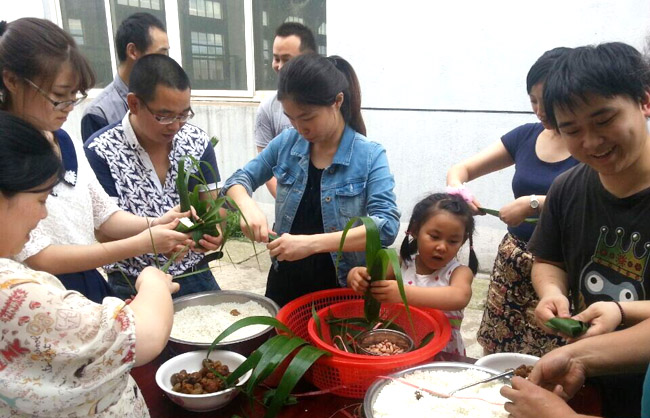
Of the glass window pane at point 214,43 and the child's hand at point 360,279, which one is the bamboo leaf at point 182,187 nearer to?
the child's hand at point 360,279

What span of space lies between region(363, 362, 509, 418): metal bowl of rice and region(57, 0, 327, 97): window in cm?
477

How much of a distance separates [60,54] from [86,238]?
72 cm

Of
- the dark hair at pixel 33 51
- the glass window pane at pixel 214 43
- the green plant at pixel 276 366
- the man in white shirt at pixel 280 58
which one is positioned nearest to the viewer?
the green plant at pixel 276 366

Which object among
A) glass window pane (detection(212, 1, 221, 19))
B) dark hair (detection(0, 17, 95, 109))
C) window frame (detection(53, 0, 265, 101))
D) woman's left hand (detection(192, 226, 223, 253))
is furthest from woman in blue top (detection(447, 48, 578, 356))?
glass window pane (detection(212, 1, 221, 19))

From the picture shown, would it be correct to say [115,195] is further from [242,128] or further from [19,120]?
[242,128]

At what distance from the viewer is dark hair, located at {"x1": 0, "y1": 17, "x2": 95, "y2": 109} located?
67.5 inches

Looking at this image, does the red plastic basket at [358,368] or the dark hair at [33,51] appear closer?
the red plastic basket at [358,368]

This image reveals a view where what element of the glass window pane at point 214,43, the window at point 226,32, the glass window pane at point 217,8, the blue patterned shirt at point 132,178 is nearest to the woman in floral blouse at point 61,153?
the blue patterned shirt at point 132,178

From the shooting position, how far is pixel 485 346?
2.72 metres

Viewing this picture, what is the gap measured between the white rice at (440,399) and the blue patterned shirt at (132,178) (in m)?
1.30

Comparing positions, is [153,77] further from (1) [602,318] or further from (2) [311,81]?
(1) [602,318]

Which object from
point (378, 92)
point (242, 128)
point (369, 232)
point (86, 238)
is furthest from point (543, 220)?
point (242, 128)

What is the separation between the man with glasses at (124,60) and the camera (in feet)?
9.75

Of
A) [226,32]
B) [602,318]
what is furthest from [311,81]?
[226,32]
